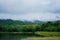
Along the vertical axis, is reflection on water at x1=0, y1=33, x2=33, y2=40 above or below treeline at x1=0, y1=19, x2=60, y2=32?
below

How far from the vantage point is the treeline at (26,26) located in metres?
1.76

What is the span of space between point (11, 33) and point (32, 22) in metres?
0.39

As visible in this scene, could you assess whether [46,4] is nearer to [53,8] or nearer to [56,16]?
[53,8]

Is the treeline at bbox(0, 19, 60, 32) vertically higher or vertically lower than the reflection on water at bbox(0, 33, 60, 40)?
higher

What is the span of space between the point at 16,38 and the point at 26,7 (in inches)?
20.8

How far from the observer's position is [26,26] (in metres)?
1.79

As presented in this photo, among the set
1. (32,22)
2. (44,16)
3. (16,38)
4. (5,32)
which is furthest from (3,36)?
(44,16)

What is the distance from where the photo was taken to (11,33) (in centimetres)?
175

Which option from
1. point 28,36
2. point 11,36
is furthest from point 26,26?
point 11,36

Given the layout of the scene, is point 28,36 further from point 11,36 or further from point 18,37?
point 11,36

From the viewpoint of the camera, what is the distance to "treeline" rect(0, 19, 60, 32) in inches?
69.2

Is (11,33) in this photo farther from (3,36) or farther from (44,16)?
(44,16)

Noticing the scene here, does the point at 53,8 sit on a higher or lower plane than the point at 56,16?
higher

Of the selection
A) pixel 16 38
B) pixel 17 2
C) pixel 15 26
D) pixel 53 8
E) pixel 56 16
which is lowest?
pixel 16 38
